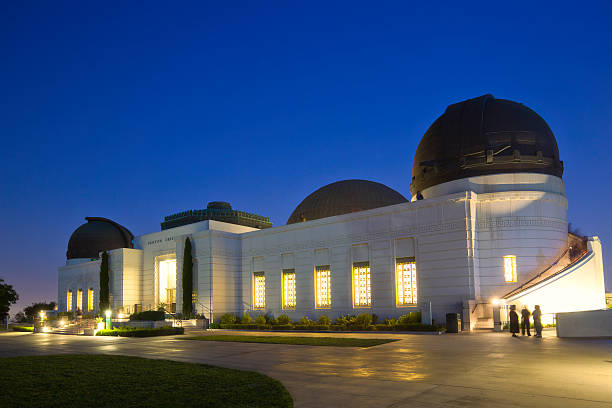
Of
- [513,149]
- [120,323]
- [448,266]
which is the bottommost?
[120,323]

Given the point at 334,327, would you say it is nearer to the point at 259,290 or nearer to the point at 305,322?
the point at 305,322

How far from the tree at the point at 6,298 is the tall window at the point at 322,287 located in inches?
1689

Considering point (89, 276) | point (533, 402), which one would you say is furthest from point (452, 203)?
point (89, 276)

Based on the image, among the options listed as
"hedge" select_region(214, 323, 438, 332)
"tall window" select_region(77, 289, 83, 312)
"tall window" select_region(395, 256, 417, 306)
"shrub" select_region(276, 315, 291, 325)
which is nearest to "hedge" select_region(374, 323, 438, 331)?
"hedge" select_region(214, 323, 438, 332)

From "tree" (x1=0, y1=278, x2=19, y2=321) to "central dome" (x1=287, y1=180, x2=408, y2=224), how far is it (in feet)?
122

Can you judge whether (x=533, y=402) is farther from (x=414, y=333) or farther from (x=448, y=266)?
(x=448, y=266)

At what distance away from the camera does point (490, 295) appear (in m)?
27.5

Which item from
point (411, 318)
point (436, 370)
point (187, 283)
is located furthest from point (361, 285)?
point (436, 370)

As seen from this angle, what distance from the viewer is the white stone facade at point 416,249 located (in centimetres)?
2769

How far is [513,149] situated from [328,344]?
18.6 metres

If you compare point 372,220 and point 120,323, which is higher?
point 372,220

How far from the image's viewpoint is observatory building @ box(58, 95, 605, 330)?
27.5 m

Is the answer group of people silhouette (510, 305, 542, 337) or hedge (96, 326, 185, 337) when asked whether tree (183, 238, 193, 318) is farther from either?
group of people silhouette (510, 305, 542, 337)

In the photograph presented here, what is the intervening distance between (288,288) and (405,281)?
32.0 ft
